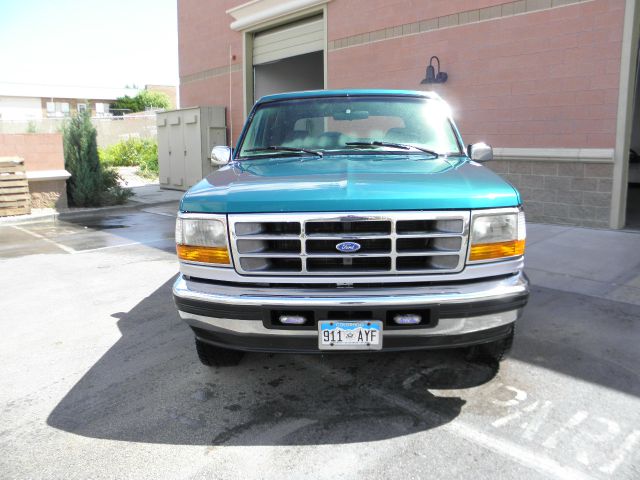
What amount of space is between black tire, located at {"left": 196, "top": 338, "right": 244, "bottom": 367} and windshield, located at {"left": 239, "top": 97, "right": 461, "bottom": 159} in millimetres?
1476

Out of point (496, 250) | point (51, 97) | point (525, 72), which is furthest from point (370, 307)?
point (51, 97)

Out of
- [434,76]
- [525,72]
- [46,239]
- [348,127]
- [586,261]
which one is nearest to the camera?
[348,127]

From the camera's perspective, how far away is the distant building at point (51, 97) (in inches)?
2143

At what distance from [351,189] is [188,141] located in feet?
45.0

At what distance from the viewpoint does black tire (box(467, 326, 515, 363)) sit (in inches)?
138

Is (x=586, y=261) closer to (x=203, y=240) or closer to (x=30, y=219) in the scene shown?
(x=203, y=240)

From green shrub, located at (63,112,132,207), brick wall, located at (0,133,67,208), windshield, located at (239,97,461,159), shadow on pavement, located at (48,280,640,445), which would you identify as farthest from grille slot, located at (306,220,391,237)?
green shrub, located at (63,112,132,207)

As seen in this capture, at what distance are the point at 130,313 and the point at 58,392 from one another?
5.36ft

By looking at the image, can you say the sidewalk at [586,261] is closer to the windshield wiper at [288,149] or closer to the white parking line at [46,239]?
the windshield wiper at [288,149]

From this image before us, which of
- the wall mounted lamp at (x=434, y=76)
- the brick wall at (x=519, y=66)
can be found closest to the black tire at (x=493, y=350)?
the brick wall at (x=519, y=66)

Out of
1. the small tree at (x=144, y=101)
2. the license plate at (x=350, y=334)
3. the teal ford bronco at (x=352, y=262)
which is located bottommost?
the license plate at (x=350, y=334)

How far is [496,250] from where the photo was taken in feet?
9.87

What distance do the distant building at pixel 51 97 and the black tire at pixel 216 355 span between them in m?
54.4

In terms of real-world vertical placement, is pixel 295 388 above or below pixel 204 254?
below
